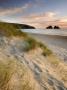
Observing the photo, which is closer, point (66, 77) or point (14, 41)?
point (66, 77)

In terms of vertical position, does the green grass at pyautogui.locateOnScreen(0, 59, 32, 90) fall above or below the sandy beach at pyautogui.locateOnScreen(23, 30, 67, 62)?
above

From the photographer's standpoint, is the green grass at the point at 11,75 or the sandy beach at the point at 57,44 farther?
the sandy beach at the point at 57,44

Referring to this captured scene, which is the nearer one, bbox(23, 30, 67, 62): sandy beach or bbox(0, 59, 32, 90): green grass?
bbox(0, 59, 32, 90): green grass

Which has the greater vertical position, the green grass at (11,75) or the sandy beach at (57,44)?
the green grass at (11,75)

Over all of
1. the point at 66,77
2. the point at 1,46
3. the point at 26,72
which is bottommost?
the point at 66,77

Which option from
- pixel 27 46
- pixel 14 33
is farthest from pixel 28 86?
pixel 14 33

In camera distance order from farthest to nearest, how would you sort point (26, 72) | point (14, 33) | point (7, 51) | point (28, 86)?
point (14, 33) → point (7, 51) → point (26, 72) → point (28, 86)

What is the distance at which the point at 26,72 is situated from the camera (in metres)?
5.29

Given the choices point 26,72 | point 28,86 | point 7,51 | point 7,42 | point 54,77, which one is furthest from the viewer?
point 7,42

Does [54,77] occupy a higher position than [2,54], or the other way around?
[2,54]

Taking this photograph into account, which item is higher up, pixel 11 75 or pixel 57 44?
pixel 11 75

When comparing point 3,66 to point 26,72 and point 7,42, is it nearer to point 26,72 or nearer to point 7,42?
point 26,72

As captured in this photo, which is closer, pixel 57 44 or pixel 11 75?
pixel 11 75

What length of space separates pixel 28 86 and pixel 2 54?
4.99 ft
